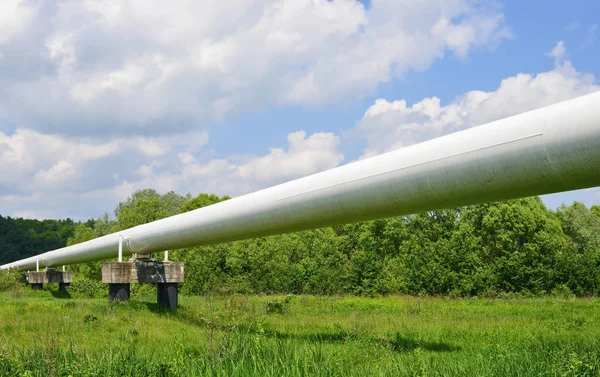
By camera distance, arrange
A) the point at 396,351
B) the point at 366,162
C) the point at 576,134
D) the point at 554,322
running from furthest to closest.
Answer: the point at 554,322 → the point at 396,351 → the point at 366,162 → the point at 576,134

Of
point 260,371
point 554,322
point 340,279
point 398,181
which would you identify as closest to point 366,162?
point 398,181

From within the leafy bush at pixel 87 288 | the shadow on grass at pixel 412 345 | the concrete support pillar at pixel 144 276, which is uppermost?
the concrete support pillar at pixel 144 276

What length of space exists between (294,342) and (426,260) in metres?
20.4

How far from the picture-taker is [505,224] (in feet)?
90.6

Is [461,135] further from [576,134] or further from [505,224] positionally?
[505,224]

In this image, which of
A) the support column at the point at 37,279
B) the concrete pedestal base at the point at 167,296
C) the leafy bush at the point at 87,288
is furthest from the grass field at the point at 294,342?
the support column at the point at 37,279

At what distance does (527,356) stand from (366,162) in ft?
9.22

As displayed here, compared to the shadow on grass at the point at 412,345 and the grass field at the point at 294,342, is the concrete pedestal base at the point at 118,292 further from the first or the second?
the shadow on grass at the point at 412,345

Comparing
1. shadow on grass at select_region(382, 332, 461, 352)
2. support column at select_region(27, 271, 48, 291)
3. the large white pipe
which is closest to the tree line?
support column at select_region(27, 271, 48, 291)

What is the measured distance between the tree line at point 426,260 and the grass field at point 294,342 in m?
7.82

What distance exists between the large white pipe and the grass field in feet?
5.22

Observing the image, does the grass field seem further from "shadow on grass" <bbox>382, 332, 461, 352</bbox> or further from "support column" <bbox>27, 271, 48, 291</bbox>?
"support column" <bbox>27, 271, 48, 291</bbox>

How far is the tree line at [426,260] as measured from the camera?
24000 millimetres

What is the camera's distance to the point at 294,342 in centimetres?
728
